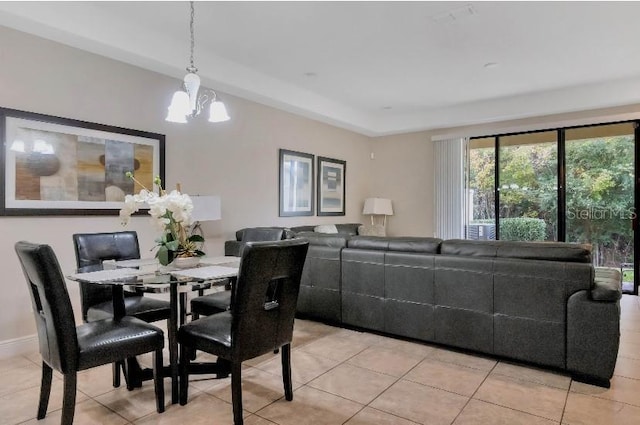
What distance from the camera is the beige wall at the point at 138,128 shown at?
302 cm

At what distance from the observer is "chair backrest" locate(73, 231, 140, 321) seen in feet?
8.89

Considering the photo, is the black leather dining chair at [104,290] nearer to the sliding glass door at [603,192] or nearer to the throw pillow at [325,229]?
the throw pillow at [325,229]

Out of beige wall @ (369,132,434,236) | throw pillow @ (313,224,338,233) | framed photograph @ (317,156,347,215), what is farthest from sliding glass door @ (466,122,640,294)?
throw pillow @ (313,224,338,233)

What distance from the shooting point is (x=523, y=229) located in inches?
236

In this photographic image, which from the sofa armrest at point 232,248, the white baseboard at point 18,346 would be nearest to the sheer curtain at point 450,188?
the sofa armrest at point 232,248

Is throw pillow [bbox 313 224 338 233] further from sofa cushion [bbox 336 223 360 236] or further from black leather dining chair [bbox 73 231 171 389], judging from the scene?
black leather dining chair [bbox 73 231 171 389]

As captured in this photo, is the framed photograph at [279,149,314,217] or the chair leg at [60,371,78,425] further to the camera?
the framed photograph at [279,149,314,217]

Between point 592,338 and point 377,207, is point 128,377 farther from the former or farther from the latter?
point 377,207

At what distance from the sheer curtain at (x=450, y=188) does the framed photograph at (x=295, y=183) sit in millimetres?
2215

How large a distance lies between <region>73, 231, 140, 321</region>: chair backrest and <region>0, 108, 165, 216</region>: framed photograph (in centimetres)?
70

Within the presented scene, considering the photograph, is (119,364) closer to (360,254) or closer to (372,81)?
(360,254)

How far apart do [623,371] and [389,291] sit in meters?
1.69

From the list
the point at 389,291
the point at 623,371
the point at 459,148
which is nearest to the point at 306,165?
the point at 459,148

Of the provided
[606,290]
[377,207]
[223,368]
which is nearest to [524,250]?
[606,290]
